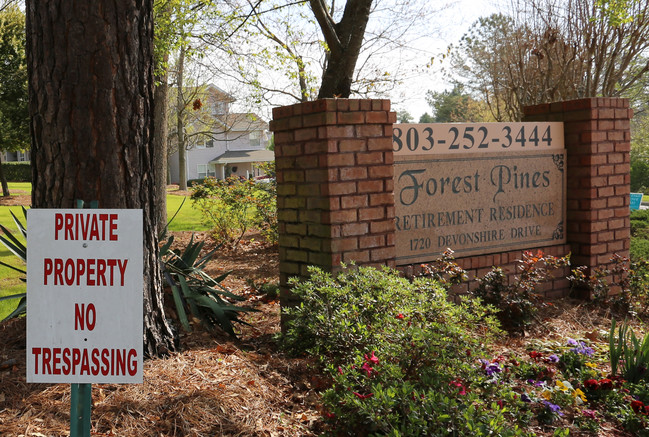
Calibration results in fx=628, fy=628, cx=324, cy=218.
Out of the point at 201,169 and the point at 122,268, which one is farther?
the point at 201,169

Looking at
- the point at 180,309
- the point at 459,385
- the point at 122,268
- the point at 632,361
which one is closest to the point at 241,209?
the point at 180,309

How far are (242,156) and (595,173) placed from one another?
50806 millimetres

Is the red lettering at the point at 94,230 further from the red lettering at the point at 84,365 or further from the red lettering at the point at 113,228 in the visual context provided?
the red lettering at the point at 84,365

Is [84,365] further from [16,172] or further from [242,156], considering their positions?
[242,156]

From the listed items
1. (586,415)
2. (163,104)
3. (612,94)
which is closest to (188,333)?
(586,415)

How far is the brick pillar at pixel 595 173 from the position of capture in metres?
6.09

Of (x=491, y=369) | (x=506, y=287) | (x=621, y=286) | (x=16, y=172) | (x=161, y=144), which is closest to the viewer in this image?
(x=491, y=369)

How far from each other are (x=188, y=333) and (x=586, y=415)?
2.59 meters

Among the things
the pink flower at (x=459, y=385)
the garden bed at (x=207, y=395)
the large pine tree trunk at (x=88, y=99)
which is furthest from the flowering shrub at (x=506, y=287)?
the large pine tree trunk at (x=88, y=99)

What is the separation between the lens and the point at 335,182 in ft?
14.9

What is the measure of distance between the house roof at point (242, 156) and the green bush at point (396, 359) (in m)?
50.0

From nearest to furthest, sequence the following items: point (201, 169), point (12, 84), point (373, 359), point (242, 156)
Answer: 1. point (373, 359)
2. point (12, 84)
3. point (242, 156)
4. point (201, 169)

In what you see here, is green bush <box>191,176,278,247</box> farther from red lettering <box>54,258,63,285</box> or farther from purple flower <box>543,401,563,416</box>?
red lettering <box>54,258,63,285</box>

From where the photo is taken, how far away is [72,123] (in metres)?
3.25
